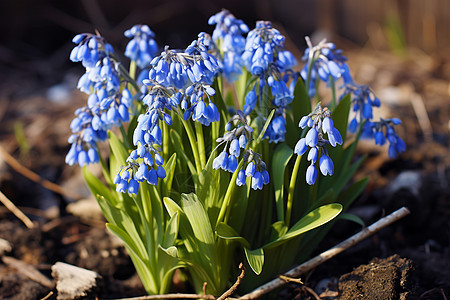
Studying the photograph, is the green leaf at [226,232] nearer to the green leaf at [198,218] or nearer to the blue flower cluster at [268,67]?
the green leaf at [198,218]

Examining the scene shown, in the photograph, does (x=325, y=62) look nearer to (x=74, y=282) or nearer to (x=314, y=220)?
(x=314, y=220)

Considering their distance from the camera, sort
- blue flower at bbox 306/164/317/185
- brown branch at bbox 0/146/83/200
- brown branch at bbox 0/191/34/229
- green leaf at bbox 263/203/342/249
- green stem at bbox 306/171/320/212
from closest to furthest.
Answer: blue flower at bbox 306/164/317/185 → green leaf at bbox 263/203/342/249 → green stem at bbox 306/171/320/212 → brown branch at bbox 0/191/34/229 → brown branch at bbox 0/146/83/200

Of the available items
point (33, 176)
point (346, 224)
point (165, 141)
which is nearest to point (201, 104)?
point (165, 141)

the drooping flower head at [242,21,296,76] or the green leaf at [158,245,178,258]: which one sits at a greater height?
the drooping flower head at [242,21,296,76]

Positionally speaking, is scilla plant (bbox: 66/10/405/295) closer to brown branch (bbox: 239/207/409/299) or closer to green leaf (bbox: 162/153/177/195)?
green leaf (bbox: 162/153/177/195)

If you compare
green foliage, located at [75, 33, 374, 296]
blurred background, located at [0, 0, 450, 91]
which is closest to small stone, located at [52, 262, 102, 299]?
green foliage, located at [75, 33, 374, 296]

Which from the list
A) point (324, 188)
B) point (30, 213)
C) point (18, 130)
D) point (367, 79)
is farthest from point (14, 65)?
point (324, 188)

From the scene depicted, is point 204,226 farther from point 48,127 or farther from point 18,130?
point 48,127
